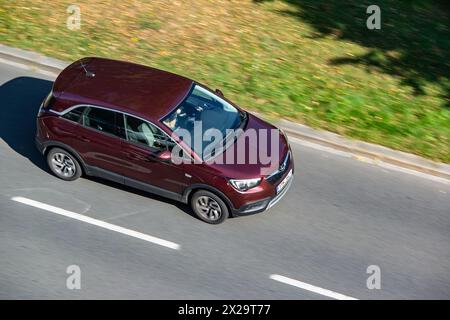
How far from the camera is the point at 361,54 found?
13664 mm

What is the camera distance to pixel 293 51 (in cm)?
1346

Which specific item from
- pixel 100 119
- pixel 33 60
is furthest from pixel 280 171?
pixel 33 60

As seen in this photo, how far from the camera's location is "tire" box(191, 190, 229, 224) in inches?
362

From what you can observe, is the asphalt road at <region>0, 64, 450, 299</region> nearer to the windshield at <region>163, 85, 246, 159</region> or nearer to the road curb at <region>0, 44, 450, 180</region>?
the road curb at <region>0, 44, 450, 180</region>

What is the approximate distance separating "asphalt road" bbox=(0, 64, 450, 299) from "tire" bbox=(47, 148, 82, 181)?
14 cm

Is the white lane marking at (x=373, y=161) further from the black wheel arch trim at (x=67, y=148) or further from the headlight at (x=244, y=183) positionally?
the black wheel arch trim at (x=67, y=148)

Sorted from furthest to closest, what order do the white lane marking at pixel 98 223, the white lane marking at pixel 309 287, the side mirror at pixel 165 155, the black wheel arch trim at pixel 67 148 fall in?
the black wheel arch trim at pixel 67 148
the white lane marking at pixel 98 223
the side mirror at pixel 165 155
the white lane marking at pixel 309 287

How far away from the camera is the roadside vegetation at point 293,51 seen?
11.9 metres

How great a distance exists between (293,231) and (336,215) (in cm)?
88

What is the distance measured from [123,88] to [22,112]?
2828mm

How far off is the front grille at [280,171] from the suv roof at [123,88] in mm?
1857

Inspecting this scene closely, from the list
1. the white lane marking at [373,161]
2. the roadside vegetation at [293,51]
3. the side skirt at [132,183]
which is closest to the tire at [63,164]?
the side skirt at [132,183]
